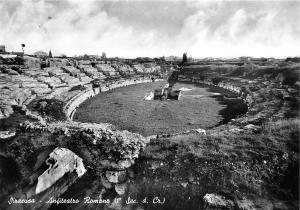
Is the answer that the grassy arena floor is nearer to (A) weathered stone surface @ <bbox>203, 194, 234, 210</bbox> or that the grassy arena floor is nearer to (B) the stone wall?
(B) the stone wall

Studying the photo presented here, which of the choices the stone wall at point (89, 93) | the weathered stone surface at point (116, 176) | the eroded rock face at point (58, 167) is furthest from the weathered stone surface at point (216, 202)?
the stone wall at point (89, 93)

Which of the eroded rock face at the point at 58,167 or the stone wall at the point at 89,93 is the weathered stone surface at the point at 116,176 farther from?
the stone wall at the point at 89,93

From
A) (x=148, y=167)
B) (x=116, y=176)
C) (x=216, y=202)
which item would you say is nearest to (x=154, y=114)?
(x=148, y=167)

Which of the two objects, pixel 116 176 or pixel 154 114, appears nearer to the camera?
pixel 116 176

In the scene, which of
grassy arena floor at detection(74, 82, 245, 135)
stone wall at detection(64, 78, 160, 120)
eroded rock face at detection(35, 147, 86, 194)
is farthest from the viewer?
stone wall at detection(64, 78, 160, 120)

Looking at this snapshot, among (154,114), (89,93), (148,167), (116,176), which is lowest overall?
(154,114)

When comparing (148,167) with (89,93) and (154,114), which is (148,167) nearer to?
(154,114)

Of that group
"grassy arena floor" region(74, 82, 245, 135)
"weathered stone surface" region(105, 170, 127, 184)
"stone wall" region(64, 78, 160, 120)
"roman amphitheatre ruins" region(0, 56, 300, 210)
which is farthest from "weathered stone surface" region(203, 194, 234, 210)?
"stone wall" region(64, 78, 160, 120)

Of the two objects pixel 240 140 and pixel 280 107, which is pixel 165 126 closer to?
pixel 240 140

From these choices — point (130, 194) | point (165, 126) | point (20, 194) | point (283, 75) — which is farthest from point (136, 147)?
point (283, 75)
